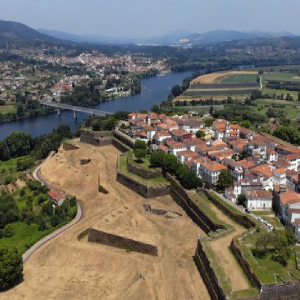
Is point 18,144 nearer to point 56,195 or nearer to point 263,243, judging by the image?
point 56,195

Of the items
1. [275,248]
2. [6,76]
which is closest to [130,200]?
[275,248]

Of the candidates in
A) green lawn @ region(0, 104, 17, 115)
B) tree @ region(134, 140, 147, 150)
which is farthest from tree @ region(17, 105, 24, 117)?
tree @ region(134, 140, 147, 150)

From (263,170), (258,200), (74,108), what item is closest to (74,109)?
(74,108)

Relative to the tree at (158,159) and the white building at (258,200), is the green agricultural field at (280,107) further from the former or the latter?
the white building at (258,200)

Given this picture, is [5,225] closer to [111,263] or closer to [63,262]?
[63,262]

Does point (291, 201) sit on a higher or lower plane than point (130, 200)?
higher

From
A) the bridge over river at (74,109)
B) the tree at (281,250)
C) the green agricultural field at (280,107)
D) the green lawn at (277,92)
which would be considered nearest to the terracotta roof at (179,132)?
the tree at (281,250)

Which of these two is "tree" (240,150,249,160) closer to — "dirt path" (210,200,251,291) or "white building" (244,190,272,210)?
"white building" (244,190,272,210)
